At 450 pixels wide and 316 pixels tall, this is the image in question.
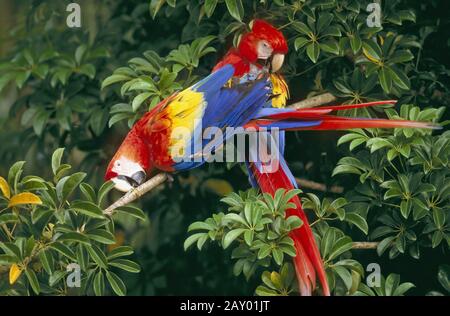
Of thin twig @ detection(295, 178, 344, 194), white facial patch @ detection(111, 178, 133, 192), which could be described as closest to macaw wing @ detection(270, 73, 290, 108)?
thin twig @ detection(295, 178, 344, 194)

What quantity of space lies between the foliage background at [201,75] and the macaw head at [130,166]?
11cm

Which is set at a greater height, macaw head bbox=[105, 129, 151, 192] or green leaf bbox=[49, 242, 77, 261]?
macaw head bbox=[105, 129, 151, 192]

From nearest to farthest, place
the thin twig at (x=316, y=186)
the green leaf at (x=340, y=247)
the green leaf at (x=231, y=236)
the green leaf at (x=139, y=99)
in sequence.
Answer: the green leaf at (x=231, y=236) < the green leaf at (x=340, y=247) < the green leaf at (x=139, y=99) < the thin twig at (x=316, y=186)

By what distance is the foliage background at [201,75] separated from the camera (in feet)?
7.27

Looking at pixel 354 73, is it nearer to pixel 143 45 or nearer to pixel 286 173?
pixel 286 173

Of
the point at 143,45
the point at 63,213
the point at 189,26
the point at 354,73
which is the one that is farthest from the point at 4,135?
the point at 354,73

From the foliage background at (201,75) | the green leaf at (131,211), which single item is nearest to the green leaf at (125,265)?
the green leaf at (131,211)

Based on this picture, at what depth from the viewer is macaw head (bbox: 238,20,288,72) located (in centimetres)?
224

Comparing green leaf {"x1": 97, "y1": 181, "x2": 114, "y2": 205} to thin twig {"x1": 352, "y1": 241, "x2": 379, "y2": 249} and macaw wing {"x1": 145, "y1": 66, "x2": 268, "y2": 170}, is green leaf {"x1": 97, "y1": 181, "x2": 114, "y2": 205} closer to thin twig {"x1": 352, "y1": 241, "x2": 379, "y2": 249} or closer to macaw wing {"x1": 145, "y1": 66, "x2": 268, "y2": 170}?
macaw wing {"x1": 145, "y1": 66, "x2": 268, "y2": 170}

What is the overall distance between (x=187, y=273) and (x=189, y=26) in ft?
2.55

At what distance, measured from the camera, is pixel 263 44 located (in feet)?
7.36

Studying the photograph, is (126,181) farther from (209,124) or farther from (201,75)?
(201,75)

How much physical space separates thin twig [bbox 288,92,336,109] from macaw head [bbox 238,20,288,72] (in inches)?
5.0

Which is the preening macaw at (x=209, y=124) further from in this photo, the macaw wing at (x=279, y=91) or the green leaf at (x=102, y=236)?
the green leaf at (x=102, y=236)
